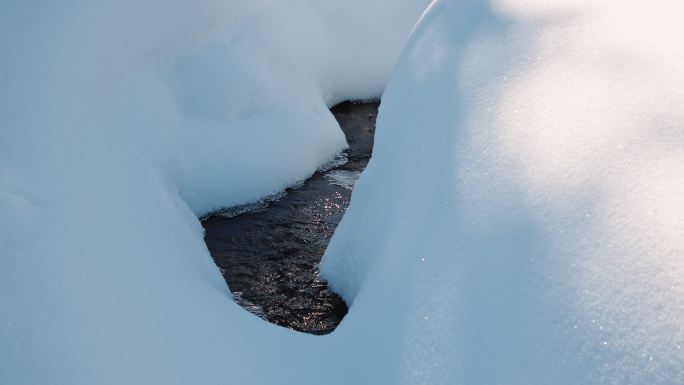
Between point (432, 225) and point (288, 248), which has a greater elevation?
point (432, 225)

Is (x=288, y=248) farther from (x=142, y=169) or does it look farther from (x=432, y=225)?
(x=432, y=225)

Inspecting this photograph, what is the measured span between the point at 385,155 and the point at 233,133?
237 cm

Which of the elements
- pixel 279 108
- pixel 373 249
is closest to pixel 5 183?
pixel 373 249

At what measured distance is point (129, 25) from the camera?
17.7ft

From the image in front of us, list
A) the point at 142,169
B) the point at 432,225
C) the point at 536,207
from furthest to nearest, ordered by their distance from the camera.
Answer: the point at 142,169 < the point at 432,225 < the point at 536,207

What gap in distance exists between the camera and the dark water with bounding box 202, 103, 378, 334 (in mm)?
4484

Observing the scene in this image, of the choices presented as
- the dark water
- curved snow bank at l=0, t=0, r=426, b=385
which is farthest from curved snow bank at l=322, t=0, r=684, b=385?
the dark water

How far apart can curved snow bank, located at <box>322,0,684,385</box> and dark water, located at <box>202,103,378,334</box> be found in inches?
31.5

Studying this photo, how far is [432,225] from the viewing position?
3131 millimetres

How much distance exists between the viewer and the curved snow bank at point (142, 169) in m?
2.51

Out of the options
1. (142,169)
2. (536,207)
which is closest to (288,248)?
(142,169)

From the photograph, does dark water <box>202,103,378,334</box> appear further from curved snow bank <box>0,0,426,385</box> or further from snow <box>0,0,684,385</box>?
snow <box>0,0,684,385</box>

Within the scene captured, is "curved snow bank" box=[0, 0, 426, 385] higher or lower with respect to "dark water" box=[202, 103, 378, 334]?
higher

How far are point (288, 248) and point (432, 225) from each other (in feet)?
7.45
